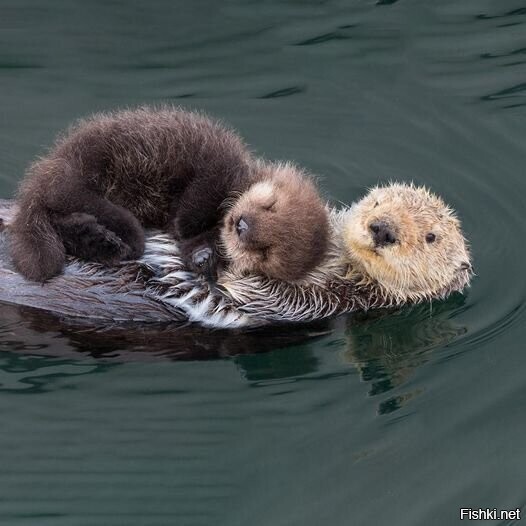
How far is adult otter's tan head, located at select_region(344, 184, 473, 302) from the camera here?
5.07 m

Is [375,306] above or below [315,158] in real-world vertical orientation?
below

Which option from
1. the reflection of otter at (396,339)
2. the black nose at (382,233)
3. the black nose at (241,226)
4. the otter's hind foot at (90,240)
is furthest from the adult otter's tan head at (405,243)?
the otter's hind foot at (90,240)

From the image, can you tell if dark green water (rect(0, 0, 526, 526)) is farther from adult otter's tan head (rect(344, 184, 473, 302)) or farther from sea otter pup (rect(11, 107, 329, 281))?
sea otter pup (rect(11, 107, 329, 281))

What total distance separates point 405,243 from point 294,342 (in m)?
0.69

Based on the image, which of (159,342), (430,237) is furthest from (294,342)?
(430,237)

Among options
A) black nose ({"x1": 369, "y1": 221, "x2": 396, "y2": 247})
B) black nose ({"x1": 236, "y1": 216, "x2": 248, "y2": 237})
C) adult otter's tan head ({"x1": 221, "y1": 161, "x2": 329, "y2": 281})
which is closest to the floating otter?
black nose ({"x1": 369, "y1": 221, "x2": 396, "y2": 247})

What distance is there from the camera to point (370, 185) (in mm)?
6426

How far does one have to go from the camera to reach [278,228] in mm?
4738

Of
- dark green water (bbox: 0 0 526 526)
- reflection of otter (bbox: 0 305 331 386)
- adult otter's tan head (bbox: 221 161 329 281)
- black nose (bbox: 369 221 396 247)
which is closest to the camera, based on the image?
dark green water (bbox: 0 0 526 526)

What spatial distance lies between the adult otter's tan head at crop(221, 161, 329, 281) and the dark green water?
1.33 feet

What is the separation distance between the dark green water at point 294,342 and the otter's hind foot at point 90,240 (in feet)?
1.13

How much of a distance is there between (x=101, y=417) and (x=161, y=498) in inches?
20.4

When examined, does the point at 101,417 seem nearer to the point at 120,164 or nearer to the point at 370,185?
the point at 120,164

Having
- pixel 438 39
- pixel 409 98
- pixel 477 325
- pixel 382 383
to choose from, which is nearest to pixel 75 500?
pixel 382 383
